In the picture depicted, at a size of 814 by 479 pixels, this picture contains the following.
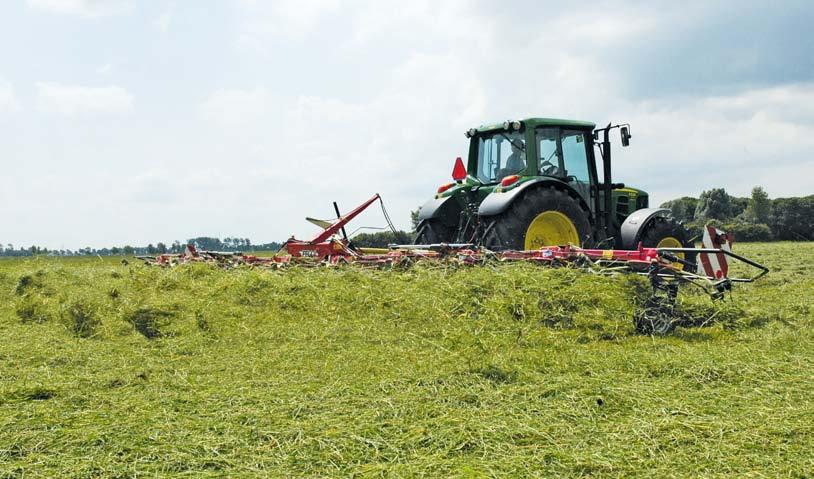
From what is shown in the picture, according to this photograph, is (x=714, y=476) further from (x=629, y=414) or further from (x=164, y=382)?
(x=164, y=382)

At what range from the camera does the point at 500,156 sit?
360 inches

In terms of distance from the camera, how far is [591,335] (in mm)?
5148

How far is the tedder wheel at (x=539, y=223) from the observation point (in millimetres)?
7246

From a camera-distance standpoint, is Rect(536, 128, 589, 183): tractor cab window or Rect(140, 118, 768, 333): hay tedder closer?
Rect(140, 118, 768, 333): hay tedder

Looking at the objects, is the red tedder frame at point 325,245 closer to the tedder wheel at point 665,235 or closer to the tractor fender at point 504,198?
the tractor fender at point 504,198

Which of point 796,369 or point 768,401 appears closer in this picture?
point 768,401

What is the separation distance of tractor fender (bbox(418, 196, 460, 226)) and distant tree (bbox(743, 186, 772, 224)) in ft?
79.3

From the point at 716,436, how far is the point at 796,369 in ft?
5.26

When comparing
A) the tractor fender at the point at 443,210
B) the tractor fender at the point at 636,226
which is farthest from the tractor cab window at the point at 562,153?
the tractor fender at the point at 443,210

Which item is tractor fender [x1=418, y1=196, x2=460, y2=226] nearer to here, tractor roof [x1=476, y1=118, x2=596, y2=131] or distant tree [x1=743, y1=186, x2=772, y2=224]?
tractor roof [x1=476, y1=118, x2=596, y2=131]

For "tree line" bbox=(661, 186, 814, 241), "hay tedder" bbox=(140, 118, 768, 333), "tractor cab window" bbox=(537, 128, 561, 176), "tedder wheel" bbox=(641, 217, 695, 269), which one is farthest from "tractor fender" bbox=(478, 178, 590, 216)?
"tree line" bbox=(661, 186, 814, 241)

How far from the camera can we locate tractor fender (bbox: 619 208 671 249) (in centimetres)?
868

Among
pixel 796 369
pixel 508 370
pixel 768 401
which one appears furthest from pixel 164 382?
pixel 796 369

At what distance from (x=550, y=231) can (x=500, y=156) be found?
72.6 inches
